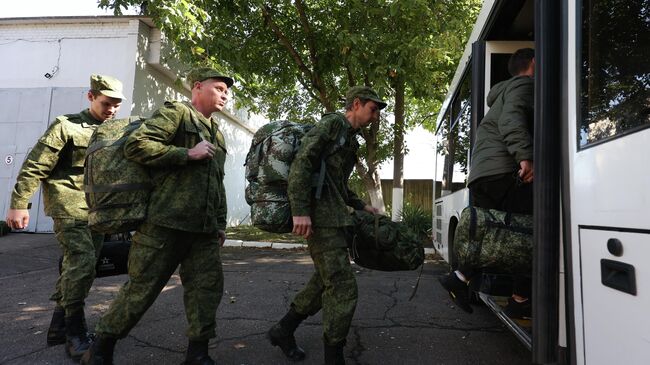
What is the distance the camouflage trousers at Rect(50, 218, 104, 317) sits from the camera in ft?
9.83

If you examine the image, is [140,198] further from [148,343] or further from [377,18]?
[377,18]

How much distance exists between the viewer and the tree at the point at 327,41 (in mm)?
8148

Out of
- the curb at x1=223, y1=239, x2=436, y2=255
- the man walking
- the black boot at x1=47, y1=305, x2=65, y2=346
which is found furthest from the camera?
the curb at x1=223, y1=239, x2=436, y2=255

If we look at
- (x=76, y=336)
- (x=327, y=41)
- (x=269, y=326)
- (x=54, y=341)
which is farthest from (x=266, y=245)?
(x=76, y=336)

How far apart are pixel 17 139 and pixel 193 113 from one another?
32.4 feet

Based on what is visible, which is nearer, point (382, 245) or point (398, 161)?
point (382, 245)

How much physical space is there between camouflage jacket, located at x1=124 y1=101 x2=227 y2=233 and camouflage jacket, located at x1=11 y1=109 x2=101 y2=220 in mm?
926

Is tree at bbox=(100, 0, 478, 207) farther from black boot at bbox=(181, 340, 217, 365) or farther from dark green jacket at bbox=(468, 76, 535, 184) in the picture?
black boot at bbox=(181, 340, 217, 365)

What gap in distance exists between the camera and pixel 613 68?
1.79m

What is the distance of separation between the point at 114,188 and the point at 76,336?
46.6 inches

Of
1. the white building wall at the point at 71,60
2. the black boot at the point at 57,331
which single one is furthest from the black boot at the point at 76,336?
the white building wall at the point at 71,60

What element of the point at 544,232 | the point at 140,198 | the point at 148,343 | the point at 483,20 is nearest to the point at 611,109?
the point at 544,232

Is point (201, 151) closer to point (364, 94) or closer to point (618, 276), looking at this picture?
point (364, 94)

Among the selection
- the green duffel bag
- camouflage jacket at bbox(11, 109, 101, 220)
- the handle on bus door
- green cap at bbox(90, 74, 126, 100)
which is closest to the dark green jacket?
the green duffel bag
